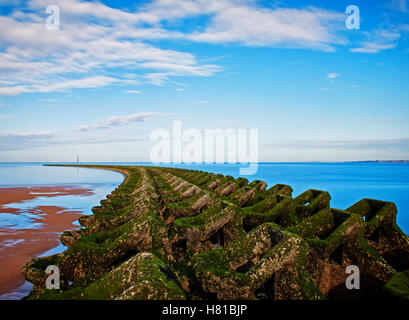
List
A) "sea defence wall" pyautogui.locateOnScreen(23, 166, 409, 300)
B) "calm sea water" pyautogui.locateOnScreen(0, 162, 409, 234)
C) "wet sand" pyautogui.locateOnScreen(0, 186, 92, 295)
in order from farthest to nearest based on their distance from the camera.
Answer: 1. "calm sea water" pyautogui.locateOnScreen(0, 162, 409, 234)
2. "wet sand" pyautogui.locateOnScreen(0, 186, 92, 295)
3. "sea defence wall" pyautogui.locateOnScreen(23, 166, 409, 300)

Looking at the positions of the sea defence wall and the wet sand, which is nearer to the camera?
the sea defence wall

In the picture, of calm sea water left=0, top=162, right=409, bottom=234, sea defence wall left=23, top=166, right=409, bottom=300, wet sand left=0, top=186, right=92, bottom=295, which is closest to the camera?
sea defence wall left=23, top=166, right=409, bottom=300

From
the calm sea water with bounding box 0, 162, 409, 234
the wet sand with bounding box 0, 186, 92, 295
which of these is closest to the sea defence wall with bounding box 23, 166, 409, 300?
the wet sand with bounding box 0, 186, 92, 295

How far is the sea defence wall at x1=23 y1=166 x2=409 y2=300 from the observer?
3.95 metres

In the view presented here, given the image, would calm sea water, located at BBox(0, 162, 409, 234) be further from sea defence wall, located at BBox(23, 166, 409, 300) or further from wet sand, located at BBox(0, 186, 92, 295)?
sea defence wall, located at BBox(23, 166, 409, 300)

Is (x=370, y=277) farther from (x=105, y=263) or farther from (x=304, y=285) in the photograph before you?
(x=105, y=263)

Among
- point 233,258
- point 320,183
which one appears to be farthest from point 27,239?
point 320,183

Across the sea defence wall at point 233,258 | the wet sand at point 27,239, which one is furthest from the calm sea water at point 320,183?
the sea defence wall at point 233,258

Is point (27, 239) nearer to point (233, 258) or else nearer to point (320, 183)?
point (233, 258)

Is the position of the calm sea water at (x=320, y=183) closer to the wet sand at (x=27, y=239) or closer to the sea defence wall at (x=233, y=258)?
the wet sand at (x=27, y=239)

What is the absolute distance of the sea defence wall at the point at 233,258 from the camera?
155 inches

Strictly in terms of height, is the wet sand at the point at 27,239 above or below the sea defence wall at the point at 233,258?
below
